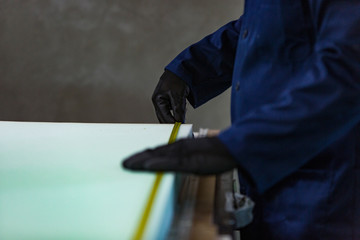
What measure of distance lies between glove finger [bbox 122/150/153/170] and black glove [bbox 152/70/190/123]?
0.41 m

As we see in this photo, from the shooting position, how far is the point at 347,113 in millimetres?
587

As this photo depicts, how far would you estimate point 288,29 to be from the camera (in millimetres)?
670

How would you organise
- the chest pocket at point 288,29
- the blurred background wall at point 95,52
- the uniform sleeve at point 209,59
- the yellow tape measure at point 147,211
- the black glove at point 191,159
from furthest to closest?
the blurred background wall at point 95,52
the uniform sleeve at point 209,59
the chest pocket at point 288,29
the black glove at point 191,159
the yellow tape measure at point 147,211

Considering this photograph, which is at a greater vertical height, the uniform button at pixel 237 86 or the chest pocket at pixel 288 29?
the chest pocket at pixel 288 29

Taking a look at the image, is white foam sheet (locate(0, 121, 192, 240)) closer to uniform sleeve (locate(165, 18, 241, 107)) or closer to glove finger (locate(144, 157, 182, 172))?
glove finger (locate(144, 157, 182, 172))

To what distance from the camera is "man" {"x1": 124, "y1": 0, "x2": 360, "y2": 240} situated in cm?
56

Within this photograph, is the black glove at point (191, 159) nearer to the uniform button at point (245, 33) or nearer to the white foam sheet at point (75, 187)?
the white foam sheet at point (75, 187)

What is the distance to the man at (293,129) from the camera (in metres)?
0.56

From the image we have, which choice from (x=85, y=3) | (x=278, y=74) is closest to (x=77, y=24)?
(x=85, y=3)

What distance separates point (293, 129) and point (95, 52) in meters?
1.83

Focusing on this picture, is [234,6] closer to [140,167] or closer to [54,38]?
[54,38]

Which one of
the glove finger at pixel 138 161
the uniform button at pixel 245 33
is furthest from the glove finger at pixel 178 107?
the glove finger at pixel 138 161

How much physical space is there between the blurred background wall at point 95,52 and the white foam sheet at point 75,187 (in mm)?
1460

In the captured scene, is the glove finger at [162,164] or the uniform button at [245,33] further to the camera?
the uniform button at [245,33]
